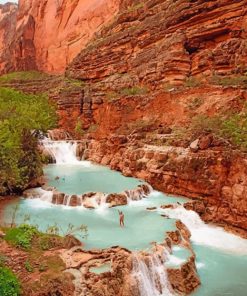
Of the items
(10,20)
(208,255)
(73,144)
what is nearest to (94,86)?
(73,144)

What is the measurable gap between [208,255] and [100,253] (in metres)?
4.53

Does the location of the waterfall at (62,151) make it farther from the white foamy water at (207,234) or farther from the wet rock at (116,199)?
the white foamy water at (207,234)

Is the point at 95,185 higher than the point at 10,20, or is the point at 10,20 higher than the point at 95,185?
the point at 10,20

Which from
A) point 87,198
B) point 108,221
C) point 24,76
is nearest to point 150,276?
point 108,221

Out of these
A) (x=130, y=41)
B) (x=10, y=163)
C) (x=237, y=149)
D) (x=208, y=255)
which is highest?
(x=130, y=41)

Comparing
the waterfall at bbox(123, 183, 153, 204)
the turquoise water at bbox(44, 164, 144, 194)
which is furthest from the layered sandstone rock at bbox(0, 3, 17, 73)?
the waterfall at bbox(123, 183, 153, 204)

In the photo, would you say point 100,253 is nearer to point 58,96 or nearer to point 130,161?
point 130,161

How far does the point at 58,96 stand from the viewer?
1401 inches

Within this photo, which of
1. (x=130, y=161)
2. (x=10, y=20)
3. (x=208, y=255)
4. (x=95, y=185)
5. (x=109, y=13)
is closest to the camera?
(x=208, y=255)

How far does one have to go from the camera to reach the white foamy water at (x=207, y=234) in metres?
13.9

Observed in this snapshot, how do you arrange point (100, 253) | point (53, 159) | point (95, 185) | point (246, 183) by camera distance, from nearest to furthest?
point (100, 253), point (246, 183), point (95, 185), point (53, 159)

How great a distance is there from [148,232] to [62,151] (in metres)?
15.8

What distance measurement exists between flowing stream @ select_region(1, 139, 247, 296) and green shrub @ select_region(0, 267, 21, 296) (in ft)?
11.1

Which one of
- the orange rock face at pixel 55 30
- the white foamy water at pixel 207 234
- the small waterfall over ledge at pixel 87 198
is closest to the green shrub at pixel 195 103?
the small waterfall over ledge at pixel 87 198
